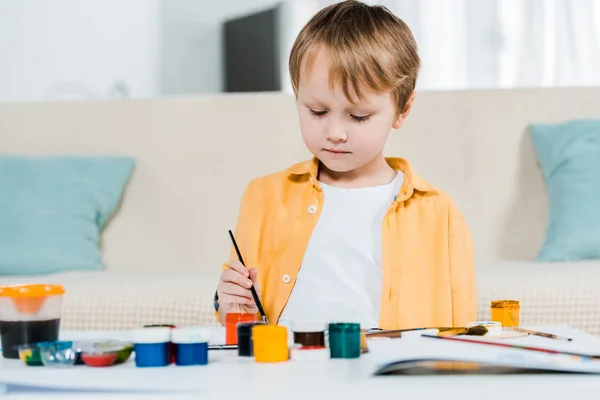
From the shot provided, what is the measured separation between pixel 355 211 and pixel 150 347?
2.00ft

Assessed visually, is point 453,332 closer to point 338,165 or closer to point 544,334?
point 544,334

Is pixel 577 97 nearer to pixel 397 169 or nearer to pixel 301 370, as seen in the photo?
pixel 397 169

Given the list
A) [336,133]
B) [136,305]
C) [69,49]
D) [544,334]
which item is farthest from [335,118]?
[69,49]

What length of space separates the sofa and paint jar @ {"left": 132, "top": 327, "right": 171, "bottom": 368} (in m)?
1.34

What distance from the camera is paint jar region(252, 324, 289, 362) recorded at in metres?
0.69

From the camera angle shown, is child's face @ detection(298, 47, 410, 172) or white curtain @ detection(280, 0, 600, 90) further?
white curtain @ detection(280, 0, 600, 90)

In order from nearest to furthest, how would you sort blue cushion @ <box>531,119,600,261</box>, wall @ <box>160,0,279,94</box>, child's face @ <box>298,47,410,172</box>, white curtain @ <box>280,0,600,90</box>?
child's face @ <box>298,47,410,172</box>, blue cushion @ <box>531,119,600,261</box>, white curtain @ <box>280,0,600,90</box>, wall @ <box>160,0,279,94</box>

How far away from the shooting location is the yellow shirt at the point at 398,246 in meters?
1.21

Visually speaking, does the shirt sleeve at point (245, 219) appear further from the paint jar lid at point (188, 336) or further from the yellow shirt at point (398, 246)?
the paint jar lid at point (188, 336)

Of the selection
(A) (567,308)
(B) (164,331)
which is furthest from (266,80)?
(B) (164,331)

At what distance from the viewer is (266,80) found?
387 cm

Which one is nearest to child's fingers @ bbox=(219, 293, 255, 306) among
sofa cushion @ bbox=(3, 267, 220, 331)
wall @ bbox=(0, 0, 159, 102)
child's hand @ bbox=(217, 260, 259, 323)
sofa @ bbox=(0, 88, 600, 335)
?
child's hand @ bbox=(217, 260, 259, 323)

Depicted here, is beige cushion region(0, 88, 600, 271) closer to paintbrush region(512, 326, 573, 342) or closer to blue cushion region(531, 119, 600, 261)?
blue cushion region(531, 119, 600, 261)

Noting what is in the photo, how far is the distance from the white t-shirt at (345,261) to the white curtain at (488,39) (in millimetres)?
2256
